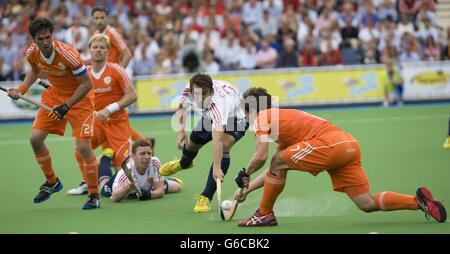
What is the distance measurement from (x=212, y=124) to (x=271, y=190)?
4.46ft

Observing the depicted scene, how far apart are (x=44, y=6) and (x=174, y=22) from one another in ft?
11.4

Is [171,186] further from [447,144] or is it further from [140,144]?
[447,144]

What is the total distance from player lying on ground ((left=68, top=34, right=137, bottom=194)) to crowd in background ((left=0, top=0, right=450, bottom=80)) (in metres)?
10.1

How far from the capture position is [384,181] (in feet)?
35.3

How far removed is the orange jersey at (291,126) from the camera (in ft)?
25.9

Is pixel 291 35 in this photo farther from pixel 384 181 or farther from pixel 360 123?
pixel 384 181

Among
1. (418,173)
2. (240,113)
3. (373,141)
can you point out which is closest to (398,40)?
(373,141)

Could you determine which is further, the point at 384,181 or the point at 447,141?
the point at 447,141

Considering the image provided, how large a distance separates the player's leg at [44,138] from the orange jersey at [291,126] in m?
2.72

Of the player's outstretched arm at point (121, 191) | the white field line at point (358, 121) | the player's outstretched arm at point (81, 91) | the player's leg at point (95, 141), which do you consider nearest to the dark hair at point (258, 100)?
the player's outstretched arm at point (81, 91)

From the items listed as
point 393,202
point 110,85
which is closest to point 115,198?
point 110,85

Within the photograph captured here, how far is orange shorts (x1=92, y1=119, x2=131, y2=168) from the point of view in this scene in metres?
10.7

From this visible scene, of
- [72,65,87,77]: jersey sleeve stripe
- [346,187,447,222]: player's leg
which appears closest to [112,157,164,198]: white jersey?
[72,65,87,77]: jersey sleeve stripe

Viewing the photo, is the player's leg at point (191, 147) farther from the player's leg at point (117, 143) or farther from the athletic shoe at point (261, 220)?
the athletic shoe at point (261, 220)
